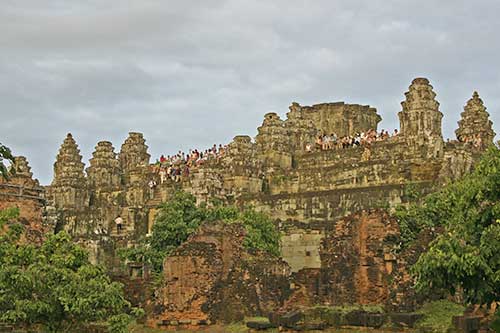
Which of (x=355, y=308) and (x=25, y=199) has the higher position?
(x=25, y=199)

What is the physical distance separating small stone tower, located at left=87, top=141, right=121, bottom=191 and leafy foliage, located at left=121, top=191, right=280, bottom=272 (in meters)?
26.5

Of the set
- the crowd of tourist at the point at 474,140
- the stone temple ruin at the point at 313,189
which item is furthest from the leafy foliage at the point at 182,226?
the crowd of tourist at the point at 474,140

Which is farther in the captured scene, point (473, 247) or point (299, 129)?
point (299, 129)

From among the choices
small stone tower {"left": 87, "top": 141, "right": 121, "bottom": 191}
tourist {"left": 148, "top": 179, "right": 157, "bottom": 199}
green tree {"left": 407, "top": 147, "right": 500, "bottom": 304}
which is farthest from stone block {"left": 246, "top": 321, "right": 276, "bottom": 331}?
small stone tower {"left": 87, "top": 141, "right": 121, "bottom": 191}

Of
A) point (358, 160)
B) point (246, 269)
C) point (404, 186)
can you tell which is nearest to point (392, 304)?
point (246, 269)

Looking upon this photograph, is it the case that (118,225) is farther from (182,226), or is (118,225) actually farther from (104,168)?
(182,226)

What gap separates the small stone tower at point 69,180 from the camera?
70000 millimetres

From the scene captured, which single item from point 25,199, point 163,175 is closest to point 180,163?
point 163,175

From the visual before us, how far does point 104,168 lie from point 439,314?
1970 inches

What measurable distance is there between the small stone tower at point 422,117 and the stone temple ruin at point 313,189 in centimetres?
6

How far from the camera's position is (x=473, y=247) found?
20.3 meters

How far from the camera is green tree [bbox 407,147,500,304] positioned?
2011 cm

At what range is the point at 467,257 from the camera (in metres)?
20.0

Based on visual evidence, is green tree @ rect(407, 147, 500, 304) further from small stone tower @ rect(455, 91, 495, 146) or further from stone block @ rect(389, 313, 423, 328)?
small stone tower @ rect(455, 91, 495, 146)
